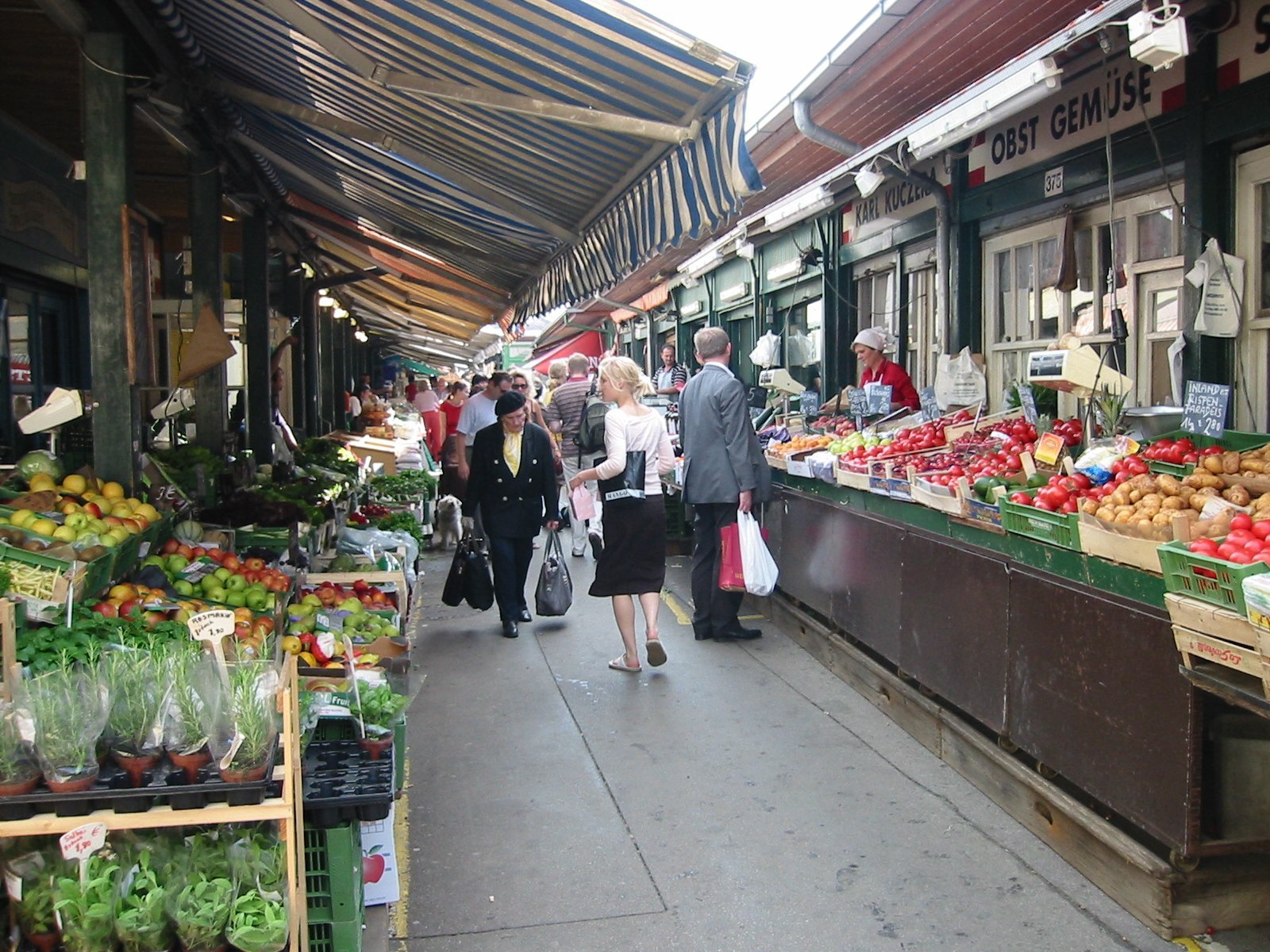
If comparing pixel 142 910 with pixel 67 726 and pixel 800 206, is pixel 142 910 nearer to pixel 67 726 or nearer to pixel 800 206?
pixel 67 726

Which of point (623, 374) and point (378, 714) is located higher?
point (623, 374)

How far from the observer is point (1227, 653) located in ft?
10.5

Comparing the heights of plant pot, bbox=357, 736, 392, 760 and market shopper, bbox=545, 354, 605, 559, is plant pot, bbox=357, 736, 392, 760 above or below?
below

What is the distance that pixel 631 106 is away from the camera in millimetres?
4934

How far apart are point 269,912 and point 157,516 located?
3022 mm

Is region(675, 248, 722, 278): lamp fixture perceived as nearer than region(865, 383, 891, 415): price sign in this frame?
No

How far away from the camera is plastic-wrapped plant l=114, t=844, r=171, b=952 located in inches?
112

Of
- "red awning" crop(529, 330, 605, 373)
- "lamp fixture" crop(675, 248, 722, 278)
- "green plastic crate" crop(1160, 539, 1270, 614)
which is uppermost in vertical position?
"red awning" crop(529, 330, 605, 373)

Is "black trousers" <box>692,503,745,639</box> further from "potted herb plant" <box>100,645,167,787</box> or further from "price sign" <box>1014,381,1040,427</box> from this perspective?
"potted herb plant" <box>100,645,167,787</box>

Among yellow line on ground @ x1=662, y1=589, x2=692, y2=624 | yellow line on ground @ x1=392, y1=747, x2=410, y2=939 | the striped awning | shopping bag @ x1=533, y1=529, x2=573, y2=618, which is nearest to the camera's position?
yellow line on ground @ x1=392, y1=747, x2=410, y2=939

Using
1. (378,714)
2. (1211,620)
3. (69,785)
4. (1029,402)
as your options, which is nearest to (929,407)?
(1029,402)

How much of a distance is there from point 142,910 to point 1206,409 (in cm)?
449

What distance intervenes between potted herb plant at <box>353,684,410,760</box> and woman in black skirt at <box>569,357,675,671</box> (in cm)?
307

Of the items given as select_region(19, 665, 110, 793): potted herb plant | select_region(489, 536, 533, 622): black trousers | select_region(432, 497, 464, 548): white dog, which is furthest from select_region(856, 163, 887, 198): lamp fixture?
select_region(432, 497, 464, 548): white dog
